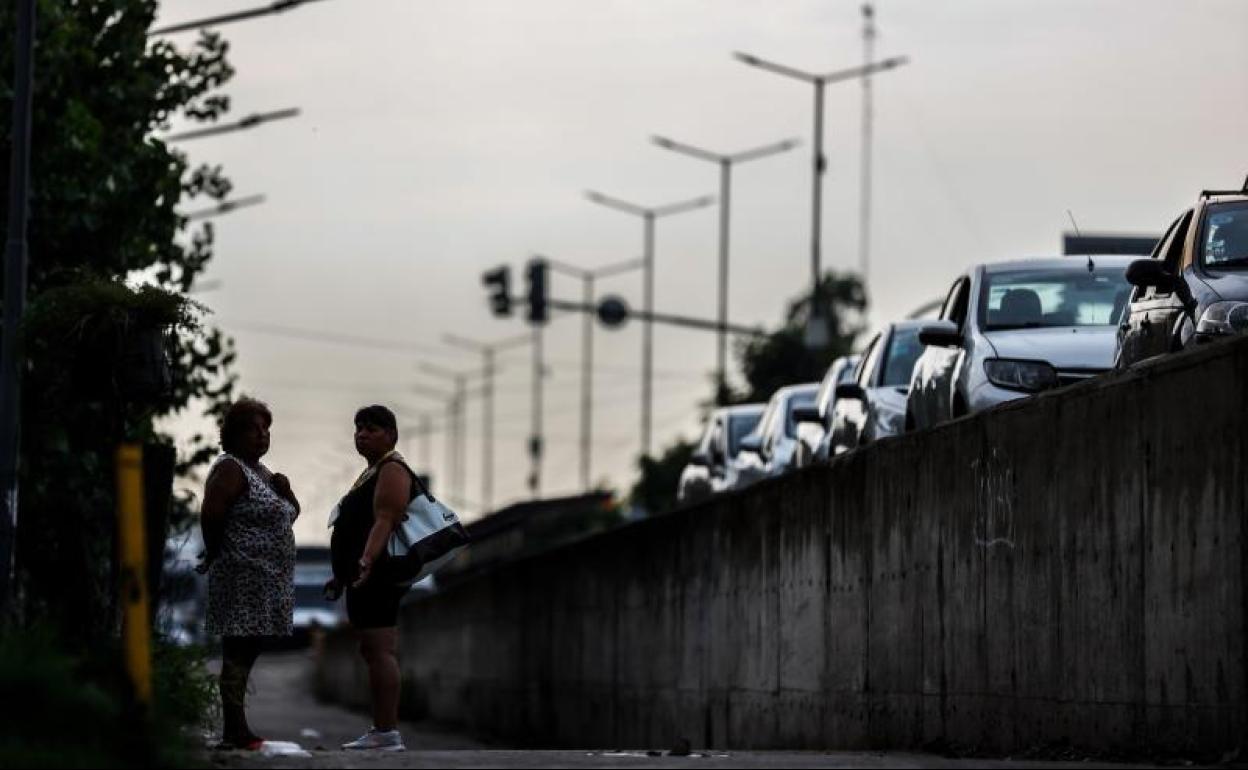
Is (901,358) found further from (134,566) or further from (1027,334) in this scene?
(134,566)

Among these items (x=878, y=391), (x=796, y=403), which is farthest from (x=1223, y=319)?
(x=796, y=403)

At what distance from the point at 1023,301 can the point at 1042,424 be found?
6.65 meters

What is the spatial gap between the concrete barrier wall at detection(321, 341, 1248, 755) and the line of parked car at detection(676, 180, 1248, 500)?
118 centimetres

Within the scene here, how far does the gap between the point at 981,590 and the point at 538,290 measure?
35642 mm

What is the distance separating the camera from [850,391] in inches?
994

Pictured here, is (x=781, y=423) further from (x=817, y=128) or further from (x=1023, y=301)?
(x=817, y=128)

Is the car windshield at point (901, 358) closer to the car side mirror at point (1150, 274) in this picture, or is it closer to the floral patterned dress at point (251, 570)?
the car side mirror at point (1150, 274)

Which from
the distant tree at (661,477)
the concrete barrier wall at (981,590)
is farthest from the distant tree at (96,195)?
the distant tree at (661,477)

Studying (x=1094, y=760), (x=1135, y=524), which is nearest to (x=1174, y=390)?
(x=1135, y=524)

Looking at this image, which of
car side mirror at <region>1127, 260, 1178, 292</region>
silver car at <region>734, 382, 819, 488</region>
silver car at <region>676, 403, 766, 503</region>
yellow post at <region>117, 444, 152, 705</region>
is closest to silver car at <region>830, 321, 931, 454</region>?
silver car at <region>734, 382, 819, 488</region>

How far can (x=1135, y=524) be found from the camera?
13602mm

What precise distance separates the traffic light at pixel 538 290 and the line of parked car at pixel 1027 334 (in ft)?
58.4

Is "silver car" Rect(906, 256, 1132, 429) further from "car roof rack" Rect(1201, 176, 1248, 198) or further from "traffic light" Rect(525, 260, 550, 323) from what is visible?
"traffic light" Rect(525, 260, 550, 323)

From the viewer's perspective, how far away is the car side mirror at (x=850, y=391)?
992 inches
